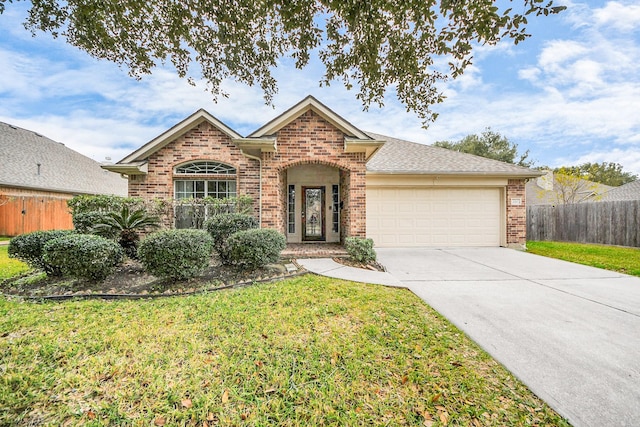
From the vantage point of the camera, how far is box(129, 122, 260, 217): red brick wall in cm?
954

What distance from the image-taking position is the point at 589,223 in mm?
12359

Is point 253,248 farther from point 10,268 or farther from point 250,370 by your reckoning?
point 10,268

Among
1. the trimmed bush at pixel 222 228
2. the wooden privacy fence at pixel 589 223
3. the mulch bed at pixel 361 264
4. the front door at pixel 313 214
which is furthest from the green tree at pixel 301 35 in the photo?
the wooden privacy fence at pixel 589 223

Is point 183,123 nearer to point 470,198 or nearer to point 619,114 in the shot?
point 470,198

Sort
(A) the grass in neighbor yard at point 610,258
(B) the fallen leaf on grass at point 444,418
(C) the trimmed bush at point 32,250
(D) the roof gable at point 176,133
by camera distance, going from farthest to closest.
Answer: (D) the roof gable at point 176,133 → (A) the grass in neighbor yard at point 610,258 → (C) the trimmed bush at point 32,250 → (B) the fallen leaf on grass at point 444,418

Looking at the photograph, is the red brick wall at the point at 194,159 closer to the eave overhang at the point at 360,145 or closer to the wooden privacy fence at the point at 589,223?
the eave overhang at the point at 360,145

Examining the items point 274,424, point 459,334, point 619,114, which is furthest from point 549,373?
Result: point 619,114

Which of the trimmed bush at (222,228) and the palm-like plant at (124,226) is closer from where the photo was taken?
the palm-like plant at (124,226)

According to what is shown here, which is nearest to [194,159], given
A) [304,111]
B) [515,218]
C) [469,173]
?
[304,111]

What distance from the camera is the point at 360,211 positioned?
827 centimetres

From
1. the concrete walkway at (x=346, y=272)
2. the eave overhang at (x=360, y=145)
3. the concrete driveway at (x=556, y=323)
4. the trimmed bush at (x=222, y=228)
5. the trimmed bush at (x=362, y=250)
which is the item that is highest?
the eave overhang at (x=360, y=145)

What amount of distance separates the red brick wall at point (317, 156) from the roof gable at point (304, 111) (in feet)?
0.44

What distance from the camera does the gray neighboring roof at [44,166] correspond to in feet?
49.8

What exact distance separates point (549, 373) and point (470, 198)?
882 cm
